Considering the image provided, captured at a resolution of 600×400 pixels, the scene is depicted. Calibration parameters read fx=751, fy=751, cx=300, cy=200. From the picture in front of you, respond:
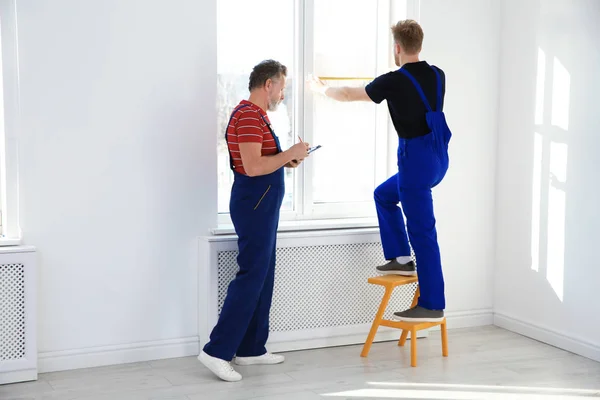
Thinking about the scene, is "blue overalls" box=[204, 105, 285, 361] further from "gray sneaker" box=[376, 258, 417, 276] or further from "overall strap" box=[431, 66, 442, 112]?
"overall strap" box=[431, 66, 442, 112]

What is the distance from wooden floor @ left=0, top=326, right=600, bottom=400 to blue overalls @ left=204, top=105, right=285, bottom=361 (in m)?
0.22

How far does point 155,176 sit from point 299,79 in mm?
1067

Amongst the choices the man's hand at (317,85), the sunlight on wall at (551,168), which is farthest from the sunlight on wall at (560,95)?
the man's hand at (317,85)

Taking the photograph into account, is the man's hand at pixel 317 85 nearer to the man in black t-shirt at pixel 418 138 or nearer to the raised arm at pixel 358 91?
the raised arm at pixel 358 91

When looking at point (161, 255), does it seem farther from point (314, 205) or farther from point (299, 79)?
point (299, 79)

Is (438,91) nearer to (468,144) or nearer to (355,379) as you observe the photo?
(468,144)

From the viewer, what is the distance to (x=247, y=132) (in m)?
3.59

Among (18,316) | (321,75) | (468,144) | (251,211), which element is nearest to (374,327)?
(251,211)

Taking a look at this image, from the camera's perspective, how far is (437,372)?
389cm

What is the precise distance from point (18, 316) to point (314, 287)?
1.58 meters

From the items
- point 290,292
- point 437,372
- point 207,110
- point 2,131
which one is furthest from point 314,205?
point 2,131

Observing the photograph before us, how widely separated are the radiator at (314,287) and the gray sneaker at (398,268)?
25 cm

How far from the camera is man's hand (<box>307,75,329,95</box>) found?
13.6 feet

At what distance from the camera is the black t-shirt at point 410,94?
384 centimetres
